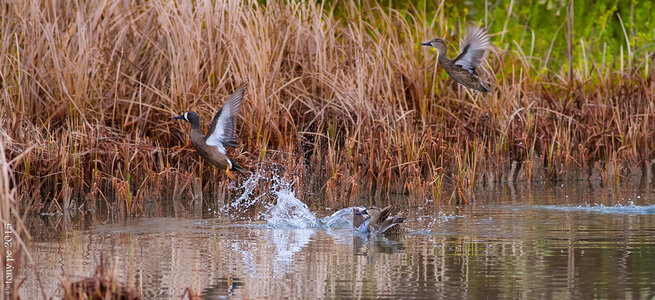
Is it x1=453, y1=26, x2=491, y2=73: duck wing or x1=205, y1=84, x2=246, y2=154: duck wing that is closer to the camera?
x1=205, y1=84, x2=246, y2=154: duck wing

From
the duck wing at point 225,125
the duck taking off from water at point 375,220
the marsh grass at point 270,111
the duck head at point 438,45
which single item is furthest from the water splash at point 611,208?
the duck wing at point 225,125

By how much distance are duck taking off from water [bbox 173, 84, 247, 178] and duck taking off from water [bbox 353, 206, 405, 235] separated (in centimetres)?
149

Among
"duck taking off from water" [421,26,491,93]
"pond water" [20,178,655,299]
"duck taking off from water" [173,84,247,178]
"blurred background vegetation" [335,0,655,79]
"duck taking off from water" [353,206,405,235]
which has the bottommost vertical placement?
"pond water" [20,178,655,299]

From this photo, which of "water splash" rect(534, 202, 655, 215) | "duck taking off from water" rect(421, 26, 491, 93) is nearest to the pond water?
"water splash" rect(534, 202, 655, 215)

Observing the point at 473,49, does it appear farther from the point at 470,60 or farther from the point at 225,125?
the point at 225,125

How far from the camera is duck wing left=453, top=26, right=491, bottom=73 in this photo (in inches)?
397

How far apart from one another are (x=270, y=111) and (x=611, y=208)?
3.41m

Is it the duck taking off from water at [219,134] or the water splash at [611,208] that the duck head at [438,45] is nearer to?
the water splash at [611,208]

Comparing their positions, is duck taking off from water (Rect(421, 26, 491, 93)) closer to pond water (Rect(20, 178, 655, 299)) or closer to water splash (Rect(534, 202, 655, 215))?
pond water (Rect(20, 178, 655, 299))

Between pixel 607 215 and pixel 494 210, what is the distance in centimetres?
93

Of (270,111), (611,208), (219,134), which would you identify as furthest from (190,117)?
(611,208)

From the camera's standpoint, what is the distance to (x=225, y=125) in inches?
376

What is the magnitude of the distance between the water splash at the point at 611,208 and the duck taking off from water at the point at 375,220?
186 cm

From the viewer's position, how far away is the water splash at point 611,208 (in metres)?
9.17
